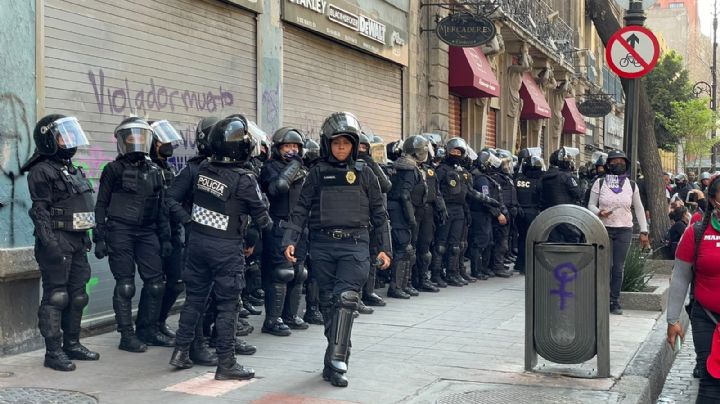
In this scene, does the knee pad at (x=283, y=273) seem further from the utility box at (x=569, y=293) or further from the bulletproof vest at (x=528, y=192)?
the bulletproof vest at (x=528, y=192)

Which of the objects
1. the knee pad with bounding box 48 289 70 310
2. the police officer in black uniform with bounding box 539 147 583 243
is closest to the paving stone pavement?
the police officer in black uniform with bounding box 539 147 583 243

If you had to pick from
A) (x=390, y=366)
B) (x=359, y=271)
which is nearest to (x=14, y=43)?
(x=359, y=271)

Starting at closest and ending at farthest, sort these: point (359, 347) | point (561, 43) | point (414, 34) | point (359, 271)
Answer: point (359, 271) < point (359, 347) < point (414, 34) < point (561, 43)

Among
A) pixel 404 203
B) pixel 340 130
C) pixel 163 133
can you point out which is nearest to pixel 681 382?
pixel 340 130

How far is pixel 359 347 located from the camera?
7.57 m

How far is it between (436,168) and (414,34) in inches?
222

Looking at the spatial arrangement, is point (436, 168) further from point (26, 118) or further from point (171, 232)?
point (26, 118)

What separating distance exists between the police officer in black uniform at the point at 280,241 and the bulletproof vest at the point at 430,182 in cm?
274

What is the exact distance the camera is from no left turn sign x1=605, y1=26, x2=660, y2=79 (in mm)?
9977

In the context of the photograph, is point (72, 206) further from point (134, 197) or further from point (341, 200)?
point (341, 200)

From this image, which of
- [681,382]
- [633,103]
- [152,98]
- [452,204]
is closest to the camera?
[681,382]

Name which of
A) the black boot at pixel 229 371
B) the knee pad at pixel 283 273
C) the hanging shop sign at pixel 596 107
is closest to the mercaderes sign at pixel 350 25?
the knee pad at pixel 283 273

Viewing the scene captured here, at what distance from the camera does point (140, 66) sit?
8.98 m

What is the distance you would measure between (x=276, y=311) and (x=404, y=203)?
8.80ft
